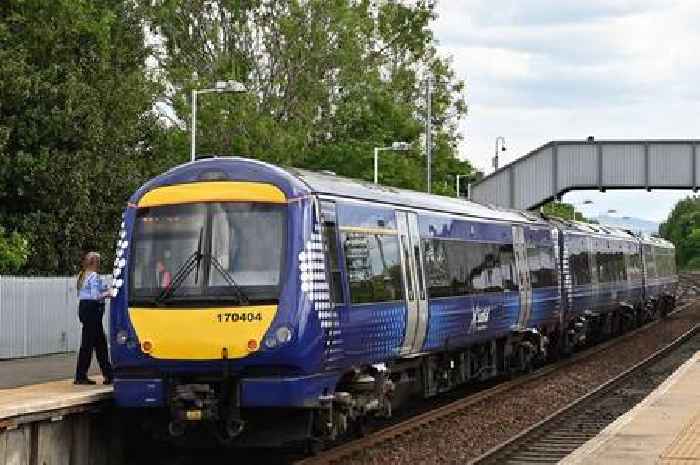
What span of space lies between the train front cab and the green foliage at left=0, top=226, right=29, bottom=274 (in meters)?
18.6

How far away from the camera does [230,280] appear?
1282 centimetres

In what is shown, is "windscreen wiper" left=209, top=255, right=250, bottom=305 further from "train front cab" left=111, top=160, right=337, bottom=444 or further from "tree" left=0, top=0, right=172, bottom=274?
"tree" left=0, top=0, right=172, bottom=274

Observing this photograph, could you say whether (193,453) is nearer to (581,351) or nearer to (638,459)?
(638,459)

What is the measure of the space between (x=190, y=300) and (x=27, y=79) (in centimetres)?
2428

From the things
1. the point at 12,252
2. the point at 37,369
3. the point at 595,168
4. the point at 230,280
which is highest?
→ the point at 595,168

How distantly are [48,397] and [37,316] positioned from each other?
1375 centimetres

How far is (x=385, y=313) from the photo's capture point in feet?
49.4

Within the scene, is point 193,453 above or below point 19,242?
below

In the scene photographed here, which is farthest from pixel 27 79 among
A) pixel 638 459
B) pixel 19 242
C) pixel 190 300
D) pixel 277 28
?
pixel 638 459

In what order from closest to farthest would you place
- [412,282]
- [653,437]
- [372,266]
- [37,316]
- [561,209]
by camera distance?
[653,437], [372,266], [412,282], [37,316], [561,209]

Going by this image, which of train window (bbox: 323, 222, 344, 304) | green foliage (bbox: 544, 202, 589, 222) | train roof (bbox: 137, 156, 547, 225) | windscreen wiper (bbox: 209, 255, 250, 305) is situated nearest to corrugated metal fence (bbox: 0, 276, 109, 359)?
train roof (bbox: 137, 156, 547, 225)

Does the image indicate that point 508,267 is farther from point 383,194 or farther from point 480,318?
point 383,194

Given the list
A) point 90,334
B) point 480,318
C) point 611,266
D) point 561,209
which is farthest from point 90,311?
point 561,209

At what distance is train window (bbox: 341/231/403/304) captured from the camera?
14.1 metres
